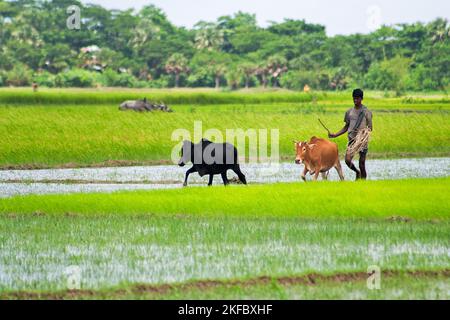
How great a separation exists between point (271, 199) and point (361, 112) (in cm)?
275

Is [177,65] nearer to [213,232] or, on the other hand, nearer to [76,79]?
[76,79]

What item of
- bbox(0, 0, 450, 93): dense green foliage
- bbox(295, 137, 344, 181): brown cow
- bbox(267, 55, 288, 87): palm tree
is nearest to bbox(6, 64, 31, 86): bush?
bbox(0, 0, 450, 93): dense green foliage

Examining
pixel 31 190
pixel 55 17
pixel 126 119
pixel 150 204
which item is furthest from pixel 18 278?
pixel 55 17

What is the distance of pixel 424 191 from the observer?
1529 cm

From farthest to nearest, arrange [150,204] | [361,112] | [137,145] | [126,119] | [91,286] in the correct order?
[126,119]
[137,145]
[361,112]
[150,204]
[91,286]

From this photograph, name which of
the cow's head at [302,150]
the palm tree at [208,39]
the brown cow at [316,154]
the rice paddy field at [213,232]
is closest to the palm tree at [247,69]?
the palm tree at [208,39]

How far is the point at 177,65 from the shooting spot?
277 ft

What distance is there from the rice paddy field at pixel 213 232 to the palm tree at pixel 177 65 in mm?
58737

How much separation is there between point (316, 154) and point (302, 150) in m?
0.32

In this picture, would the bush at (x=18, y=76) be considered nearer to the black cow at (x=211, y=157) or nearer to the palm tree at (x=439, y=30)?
the palm tree at (x=439, y=30)

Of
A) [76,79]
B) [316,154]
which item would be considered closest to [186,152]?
[316,154]

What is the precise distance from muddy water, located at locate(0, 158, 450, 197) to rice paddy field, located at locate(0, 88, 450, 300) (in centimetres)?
5

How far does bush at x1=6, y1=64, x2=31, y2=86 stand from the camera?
7672 cm
